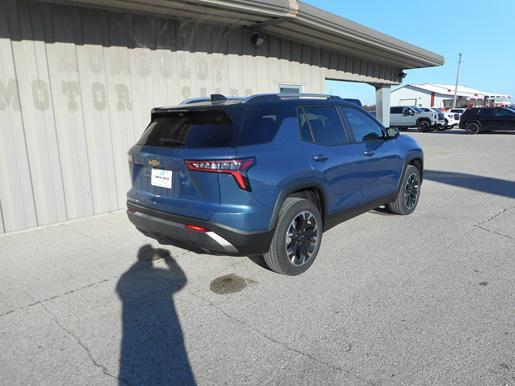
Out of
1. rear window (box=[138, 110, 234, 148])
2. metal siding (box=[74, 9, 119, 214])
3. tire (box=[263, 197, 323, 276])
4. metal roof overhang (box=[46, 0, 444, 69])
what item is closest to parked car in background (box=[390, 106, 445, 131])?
metal roof overhang (box=[46, 0, 444, 69])

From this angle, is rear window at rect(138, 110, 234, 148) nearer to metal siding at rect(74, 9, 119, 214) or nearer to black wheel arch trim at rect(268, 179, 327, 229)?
black wheel arch trim at rect(268, 179, 327, 229)

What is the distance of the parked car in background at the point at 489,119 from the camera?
72.7 feet

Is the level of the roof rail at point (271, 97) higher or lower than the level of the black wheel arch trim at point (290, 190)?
higher

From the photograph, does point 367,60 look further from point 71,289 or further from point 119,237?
point 71,289

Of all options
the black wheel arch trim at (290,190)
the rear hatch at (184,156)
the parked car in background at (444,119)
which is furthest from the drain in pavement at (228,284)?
the parked car in background at (444,119)

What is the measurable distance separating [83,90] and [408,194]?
507cm

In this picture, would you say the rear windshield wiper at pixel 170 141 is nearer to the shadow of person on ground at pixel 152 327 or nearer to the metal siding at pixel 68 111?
the shadow of person on ground at pixel 152 327

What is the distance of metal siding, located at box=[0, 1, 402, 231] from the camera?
5.25m

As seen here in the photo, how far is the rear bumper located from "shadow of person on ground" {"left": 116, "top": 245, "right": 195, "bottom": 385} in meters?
0.47

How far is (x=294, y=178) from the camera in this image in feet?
11.9

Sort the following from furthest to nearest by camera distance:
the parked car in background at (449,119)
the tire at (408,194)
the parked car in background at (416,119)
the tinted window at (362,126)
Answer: the parked car in background at (449,119), the parked car in background at (416,119), the tire at (408,194), the tinted window at (362,126)

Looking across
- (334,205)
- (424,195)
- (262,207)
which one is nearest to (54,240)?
(262,207)

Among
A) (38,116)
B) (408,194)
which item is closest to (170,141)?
(38,116)

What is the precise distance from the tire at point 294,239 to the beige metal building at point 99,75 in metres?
3.64
